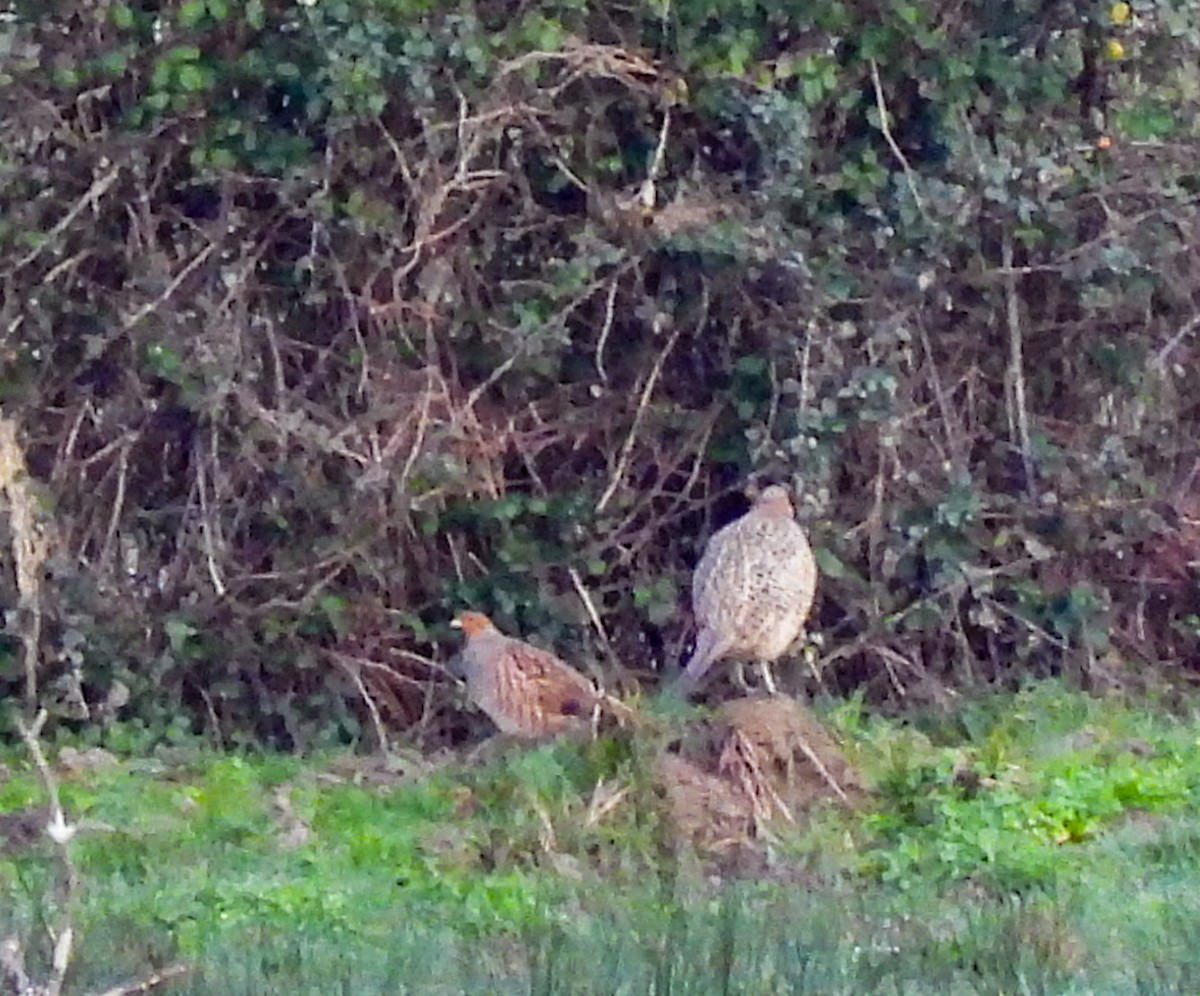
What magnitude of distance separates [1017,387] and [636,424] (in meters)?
1.63

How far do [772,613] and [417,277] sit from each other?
2.05m

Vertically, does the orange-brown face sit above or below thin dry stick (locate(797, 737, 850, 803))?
below

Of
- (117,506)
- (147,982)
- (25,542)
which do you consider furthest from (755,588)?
(147,982)

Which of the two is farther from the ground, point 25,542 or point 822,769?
point 822,769

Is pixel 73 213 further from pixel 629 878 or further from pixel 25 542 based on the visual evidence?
pixel 629 878

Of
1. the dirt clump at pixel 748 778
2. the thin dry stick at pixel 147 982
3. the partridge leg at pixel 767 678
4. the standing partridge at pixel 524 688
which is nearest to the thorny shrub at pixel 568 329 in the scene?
the partridge leg at pixel 767 678

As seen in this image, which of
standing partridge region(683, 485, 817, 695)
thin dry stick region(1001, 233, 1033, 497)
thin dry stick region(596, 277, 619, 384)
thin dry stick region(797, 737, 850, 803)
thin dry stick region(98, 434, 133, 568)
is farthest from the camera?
thin dry stick region(1001, 233, 1033, 497)

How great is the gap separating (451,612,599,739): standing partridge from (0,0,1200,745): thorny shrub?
83 centimetres

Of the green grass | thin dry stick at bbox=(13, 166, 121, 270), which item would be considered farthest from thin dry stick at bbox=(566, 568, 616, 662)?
thin dry stick at bbox=(13, 166, 121, 270)

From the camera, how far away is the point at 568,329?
9.83m

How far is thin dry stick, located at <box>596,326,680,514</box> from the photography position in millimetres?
9945

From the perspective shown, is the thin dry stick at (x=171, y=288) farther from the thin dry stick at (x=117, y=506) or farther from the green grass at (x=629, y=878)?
the green grass at (x=629, y=878)

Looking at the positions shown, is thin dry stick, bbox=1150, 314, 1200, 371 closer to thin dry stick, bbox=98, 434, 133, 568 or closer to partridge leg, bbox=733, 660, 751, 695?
partridge leg, bbox=733, 660, 751, 695

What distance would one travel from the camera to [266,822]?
7691 millimetres
